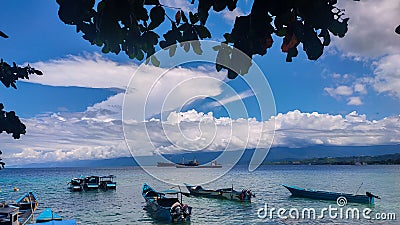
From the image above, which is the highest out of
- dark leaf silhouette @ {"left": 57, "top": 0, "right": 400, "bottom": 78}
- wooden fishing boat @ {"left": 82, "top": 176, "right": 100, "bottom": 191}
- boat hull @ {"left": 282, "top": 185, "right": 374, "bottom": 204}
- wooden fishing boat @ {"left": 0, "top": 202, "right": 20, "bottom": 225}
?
dark leaf silhouette @ {"left": 57, "top": 0, "right": 400, "bottom": 78}

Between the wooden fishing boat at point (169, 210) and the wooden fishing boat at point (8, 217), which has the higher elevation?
the wooden fishing boat at point (8, 217)

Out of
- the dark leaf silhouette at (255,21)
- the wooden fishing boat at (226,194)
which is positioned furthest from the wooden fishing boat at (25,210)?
the dark leaf silhouette at (255,21)

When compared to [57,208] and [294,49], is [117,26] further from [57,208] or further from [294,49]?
[57,208]

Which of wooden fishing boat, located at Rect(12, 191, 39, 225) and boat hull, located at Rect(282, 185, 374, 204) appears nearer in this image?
wooden fishing boat, located at Rect(12, 191, 39, 225)

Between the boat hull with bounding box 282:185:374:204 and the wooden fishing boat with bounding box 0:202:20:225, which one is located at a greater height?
the wooden fishing boat with bounding box 0:202:20:225

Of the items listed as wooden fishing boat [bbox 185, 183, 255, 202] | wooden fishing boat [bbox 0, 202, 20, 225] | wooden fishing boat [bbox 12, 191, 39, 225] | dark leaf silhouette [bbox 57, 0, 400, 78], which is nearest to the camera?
dark leaf silhouette [bbox 57, 0, 400, 78]

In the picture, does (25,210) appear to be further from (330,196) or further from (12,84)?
(330,196)

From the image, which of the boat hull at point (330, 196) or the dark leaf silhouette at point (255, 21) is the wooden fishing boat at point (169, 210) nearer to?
the boat hull at point (330, 196)

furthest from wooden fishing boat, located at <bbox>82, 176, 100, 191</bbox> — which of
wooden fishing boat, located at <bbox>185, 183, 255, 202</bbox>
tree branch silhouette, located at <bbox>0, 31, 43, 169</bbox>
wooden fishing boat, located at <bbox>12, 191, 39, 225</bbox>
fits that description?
tree branch silhouette, located at <bbox>0, 31, 43, 169</bbox>

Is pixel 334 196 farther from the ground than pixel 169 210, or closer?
closer

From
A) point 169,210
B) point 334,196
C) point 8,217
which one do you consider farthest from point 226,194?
point 8,217

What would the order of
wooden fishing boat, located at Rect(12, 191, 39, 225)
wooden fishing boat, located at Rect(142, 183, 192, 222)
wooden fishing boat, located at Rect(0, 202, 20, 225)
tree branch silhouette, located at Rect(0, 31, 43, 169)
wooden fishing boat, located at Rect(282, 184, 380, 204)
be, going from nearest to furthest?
tree branch silhouette, located at Rect(0, 31, 43, 169)
wooden fishing boat, located at Rect(0, 202, 20, 225)
wooden fishing boat, located at Rect(12, 191, 39, 225)
wooden fishing boat, located at Rect(142, 183, 192, 222)
wooden fishing boat, located at Rect(282, 184, 380, 204)

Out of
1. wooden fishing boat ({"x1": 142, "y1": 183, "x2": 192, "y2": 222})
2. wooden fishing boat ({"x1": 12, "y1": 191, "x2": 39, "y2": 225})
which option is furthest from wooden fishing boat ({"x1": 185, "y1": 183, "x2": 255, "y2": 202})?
wooden fishing boat ({"x1": 12, "y1": 191, "x2": 39, "y2": 225})

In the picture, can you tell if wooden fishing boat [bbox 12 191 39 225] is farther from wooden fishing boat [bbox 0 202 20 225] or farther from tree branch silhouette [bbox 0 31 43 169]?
tree branch silhouette [bbox 0 31 43 169]
